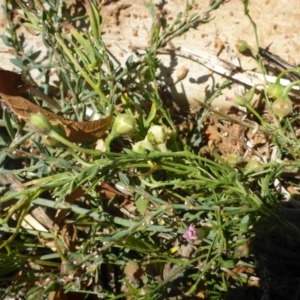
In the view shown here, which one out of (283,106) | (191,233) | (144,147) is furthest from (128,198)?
(283,106)

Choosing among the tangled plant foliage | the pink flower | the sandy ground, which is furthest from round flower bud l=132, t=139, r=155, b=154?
the sandy ground

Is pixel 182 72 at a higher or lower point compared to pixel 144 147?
lower

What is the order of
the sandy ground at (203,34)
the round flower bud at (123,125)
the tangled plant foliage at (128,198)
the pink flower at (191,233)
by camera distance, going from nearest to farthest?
the round flower bud at (123,125)
the tangled plant foliage at (128,198)
the pink flower at (191,233)
the sandy ground at (203,34)

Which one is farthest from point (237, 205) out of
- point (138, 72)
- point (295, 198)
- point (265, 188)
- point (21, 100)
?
point (21, 100)

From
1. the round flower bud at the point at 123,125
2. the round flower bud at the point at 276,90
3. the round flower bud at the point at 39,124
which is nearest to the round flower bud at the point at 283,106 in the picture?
the round flower bud at the point at 276,90

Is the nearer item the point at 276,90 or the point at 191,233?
the point at 191,233

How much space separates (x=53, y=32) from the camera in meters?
1.59

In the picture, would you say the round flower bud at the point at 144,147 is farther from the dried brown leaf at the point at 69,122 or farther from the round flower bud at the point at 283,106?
the round flower bud at the point at 283,106

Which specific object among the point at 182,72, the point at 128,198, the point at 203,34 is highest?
the point at 203,34

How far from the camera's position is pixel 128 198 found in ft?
6.15

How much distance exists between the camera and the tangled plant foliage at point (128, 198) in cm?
147

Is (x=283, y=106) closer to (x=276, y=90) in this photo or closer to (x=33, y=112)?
(x=276, y=90)

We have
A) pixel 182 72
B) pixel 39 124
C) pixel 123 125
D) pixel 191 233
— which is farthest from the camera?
pixel 182 72

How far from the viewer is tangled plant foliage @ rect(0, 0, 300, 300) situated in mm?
1475
